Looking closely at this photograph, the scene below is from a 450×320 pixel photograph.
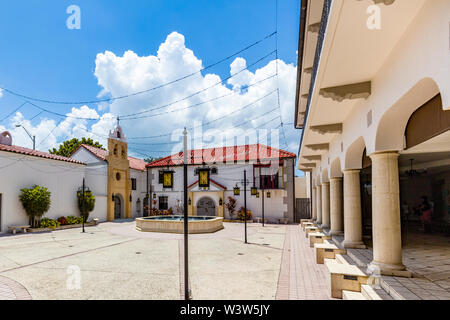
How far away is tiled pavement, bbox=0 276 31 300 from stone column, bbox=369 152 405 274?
844cm

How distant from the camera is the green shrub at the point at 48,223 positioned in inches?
802

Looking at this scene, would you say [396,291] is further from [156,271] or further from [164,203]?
[164,203]

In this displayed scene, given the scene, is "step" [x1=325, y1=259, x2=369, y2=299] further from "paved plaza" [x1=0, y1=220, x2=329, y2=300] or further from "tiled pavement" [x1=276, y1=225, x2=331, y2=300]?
"paved plaza" [x1=0, y1=220, x2=329, y2=300]

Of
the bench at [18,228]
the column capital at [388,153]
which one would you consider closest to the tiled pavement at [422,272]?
the column capital at [388,153]

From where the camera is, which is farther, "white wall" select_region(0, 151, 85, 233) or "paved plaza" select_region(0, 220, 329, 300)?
"white wall" select_region(0, 151, 85, 233)

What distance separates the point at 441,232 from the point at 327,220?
544 cm

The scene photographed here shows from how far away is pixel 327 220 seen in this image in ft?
51.3

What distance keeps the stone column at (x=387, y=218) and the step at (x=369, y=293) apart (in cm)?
50

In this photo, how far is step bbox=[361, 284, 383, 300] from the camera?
488 cm

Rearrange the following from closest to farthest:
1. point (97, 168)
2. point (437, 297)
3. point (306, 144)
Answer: point (437, 297), point (306, 144), point (97, 168)

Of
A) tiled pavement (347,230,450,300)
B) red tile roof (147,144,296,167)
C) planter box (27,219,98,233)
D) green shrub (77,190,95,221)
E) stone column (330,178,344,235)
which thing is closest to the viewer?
tiled pavement (347,230,450,300)

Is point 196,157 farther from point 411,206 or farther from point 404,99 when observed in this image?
point 404,99

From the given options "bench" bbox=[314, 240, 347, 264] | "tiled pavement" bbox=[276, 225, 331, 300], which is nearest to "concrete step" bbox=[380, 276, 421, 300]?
"tiled pavement" bbox=[276, 225, 331, 300]
